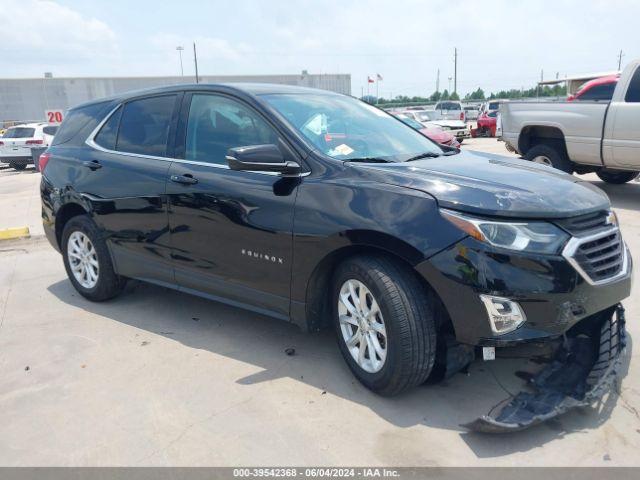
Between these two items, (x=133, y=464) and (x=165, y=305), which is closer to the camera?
(x=133, y=464)

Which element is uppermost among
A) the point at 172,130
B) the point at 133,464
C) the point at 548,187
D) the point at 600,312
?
the point at 172,130

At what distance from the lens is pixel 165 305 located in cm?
485

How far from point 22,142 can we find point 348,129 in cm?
Result: 1870

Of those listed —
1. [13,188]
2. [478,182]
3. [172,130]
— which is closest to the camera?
[478,182]

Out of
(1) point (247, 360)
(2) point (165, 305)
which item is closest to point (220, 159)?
(1) point (247, 360)

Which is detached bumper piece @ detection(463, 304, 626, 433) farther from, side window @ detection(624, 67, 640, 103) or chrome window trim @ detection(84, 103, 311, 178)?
side window @ detection(624, 67, 640, 103)

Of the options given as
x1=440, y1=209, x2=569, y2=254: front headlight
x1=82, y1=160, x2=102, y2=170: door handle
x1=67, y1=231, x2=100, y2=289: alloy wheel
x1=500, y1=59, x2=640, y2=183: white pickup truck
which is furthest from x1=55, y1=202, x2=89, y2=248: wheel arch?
x1=500, y1=59, x2=640, y2=183: white pickup truck

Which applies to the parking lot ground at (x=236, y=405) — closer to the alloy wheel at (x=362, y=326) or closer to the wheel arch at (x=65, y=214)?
the alloy wheel at (x=362, y=326)

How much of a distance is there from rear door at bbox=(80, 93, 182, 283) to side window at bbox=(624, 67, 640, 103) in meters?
6.75

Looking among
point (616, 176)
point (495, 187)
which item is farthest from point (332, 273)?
point (616, 176)

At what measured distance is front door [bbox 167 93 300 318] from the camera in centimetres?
343

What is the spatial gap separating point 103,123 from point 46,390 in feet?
7.71

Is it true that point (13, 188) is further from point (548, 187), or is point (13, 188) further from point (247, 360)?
point (548, 187)

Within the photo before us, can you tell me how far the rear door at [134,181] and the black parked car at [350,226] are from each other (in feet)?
0.05
